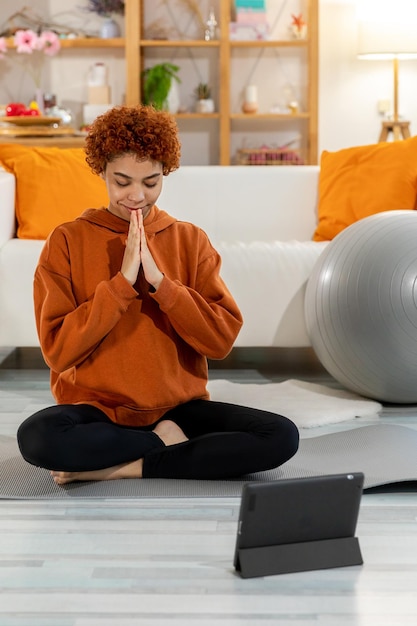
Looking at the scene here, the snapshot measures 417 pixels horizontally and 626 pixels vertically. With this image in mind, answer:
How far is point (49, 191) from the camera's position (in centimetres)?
402

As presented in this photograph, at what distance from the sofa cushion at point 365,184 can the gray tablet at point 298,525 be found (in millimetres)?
2169

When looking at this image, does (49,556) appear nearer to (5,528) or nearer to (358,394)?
(5,528)

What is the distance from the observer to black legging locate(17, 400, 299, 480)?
7.62ft

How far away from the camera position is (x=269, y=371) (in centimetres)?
388

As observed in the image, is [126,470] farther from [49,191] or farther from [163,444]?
[49,191]

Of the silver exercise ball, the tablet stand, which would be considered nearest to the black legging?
the tablet stand

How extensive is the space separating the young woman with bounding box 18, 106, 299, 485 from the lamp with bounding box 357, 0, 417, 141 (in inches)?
163

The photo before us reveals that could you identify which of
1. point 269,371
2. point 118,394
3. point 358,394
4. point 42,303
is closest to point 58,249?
point 42,303

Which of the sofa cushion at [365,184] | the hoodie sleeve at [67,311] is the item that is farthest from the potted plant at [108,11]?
the hoodie sleeve at [67,311]

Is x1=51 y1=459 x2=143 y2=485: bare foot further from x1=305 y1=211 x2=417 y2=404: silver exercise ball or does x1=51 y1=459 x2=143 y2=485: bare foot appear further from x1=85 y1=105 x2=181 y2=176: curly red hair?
x1=305 y1=211 x2=417 y2=404: silver exercise ball

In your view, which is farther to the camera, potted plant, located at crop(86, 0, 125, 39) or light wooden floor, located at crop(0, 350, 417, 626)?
potted plant, located at crop(86, 0, 125, 39)

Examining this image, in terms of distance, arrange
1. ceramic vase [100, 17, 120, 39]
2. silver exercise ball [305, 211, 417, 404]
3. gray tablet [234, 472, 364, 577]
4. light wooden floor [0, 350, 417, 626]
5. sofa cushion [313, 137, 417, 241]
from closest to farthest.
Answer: light wooden floor [0, 350, 417, 626] → gray tablet [234, 472, 364, 577] → silver exercise ball [305, 211, 417, 404] → sofa cushion [313, 137, 417, 241] → ceramic vase [100, 17, 120, 39]

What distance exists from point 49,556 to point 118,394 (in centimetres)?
52

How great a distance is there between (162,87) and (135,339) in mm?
4709
